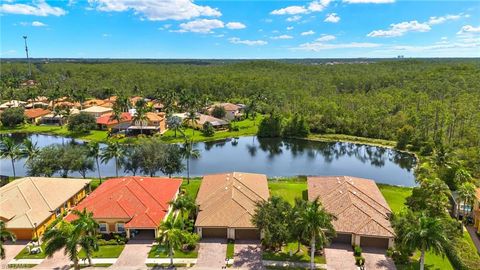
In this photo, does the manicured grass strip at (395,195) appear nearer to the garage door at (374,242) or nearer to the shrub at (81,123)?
the garage door at (374,242)

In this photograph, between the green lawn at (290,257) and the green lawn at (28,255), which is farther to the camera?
the green lawn at (28,255)

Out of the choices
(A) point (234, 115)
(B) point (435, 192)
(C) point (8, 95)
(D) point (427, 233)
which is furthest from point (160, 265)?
(C) point (8, 95)

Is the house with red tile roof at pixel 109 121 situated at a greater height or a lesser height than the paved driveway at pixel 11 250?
greater

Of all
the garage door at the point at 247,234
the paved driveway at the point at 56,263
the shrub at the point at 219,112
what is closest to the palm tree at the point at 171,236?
the garage door at the point at 247,234

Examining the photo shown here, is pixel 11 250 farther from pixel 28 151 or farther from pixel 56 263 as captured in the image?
pixel 28 151

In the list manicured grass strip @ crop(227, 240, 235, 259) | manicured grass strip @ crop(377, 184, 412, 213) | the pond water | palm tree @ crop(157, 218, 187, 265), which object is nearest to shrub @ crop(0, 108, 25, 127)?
the pond water

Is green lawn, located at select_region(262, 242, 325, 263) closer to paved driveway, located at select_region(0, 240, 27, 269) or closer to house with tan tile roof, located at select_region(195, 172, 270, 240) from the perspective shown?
house with tan tile roof, located at select_region(195, 172, 270, 240)
